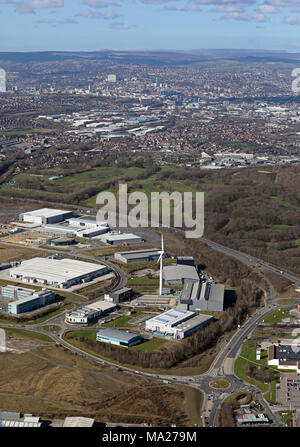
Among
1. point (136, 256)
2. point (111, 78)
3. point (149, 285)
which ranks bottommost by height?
point (149, 285)

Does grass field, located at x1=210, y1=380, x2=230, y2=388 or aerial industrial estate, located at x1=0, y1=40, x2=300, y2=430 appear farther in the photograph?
grass field, located at x1=210, y1=380, x2=230, y2=388

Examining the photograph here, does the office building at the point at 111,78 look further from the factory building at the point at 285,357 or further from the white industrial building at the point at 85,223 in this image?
the factory building at the point at 285,357

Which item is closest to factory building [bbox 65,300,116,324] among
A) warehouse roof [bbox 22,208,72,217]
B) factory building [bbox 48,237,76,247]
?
factory building [bbox 48,237,76,247]

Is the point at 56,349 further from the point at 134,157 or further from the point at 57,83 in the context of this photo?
the point at 57,83

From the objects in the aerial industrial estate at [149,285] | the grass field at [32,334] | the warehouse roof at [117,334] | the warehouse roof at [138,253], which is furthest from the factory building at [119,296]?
the warehouse roof at [138,253]

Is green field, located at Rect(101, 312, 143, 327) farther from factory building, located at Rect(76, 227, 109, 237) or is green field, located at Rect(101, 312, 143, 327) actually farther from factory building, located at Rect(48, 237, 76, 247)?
factory building, located at Rect(76, 227, 109, 237)

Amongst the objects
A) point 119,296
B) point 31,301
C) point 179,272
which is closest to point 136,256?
point 179,272

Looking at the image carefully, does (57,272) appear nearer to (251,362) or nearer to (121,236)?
(121,236)
